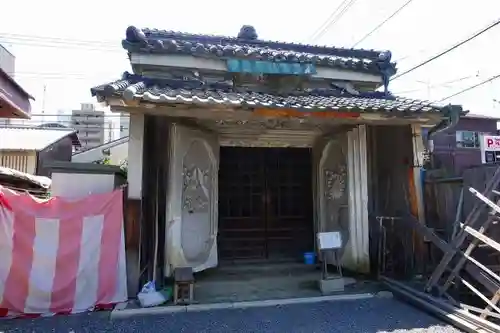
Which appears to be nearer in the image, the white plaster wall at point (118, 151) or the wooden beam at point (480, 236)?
the wooden beam at point (480, 236)

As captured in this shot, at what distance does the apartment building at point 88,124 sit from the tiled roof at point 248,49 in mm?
25359

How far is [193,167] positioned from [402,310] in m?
3.87

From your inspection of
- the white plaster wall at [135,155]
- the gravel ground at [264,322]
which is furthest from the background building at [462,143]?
the white plaster wall at [135,155]

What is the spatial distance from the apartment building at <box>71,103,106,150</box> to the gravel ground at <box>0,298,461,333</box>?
2909 centimetres

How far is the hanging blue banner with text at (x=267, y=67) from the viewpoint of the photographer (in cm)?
719

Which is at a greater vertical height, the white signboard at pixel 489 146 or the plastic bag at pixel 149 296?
the white signboard at pixel 489 146

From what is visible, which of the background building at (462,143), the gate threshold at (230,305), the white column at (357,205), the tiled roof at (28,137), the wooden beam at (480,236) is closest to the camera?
the wooden beam at (480,236)

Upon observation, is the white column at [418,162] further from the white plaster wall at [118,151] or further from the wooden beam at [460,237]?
the white plaster wall at [118,151]

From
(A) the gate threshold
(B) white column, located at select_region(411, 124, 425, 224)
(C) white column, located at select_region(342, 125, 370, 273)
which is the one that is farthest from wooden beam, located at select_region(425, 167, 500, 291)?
(C) white column, located at select_region(342, 125, 370, 273)

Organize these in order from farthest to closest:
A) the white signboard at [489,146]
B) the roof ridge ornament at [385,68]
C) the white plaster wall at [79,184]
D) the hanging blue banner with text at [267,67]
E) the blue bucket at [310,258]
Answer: the white signboard at [489,146]
the roof ridge ornament at [385,68]
the blue bucket at [310,258]
the hanging blue banner with text at [267,67]
the white plaster wall at [79,184]

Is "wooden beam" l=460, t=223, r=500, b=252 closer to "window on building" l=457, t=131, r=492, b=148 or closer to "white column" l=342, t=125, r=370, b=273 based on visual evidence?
"white column" l=342, t=125, r=370, b=273

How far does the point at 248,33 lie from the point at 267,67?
2166 millimetres

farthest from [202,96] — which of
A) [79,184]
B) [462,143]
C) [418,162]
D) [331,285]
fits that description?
[462,143]

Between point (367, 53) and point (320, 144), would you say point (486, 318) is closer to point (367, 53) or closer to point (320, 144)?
point (320, 144)
